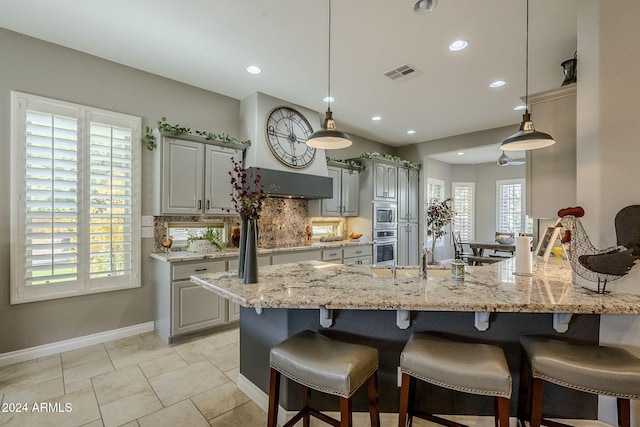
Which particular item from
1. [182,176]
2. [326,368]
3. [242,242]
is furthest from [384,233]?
[326,368]

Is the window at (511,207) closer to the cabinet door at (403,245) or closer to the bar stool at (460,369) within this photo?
the cabinet door at (403,245)

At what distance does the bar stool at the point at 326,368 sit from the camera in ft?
4.58

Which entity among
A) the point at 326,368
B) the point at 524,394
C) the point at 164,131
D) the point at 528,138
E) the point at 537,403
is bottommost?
the point at 524,394

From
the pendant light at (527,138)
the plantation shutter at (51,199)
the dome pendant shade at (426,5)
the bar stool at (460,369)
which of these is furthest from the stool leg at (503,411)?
the plantation shutter at (51,199)

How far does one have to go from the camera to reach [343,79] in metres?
3.70

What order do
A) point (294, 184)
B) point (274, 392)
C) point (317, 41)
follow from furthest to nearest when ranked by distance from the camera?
1. point (294, 184)
2. point (317, 41)
3. point (274, 392)

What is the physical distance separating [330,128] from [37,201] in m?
2.81

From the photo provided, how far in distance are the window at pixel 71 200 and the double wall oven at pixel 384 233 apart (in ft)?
12.1

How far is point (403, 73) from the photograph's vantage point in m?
3.52

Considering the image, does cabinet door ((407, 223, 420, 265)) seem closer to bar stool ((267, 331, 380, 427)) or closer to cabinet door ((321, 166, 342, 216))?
cabinet door ((321, 166, 342, 216))

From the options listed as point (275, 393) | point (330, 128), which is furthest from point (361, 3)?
point (275, 393)

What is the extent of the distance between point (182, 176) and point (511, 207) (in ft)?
26.5

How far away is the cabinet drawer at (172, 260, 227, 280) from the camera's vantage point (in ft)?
10.6

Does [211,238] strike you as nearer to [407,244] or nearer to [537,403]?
[537,403]
